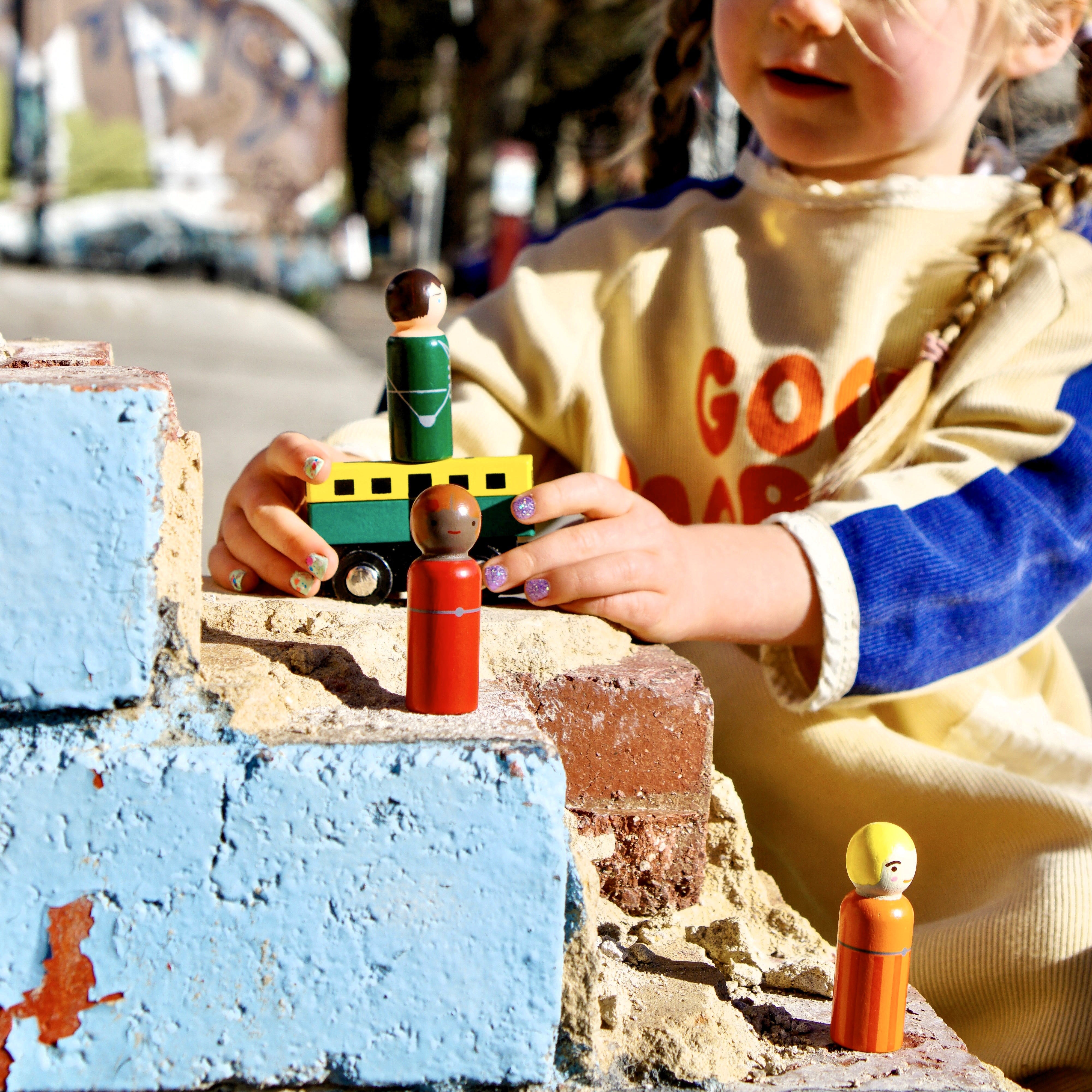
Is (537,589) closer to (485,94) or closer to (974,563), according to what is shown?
(974,563)

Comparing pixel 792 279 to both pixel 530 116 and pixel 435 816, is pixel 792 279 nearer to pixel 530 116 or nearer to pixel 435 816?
pixel 435 816

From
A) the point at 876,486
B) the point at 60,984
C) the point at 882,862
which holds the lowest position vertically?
the point at 60,984

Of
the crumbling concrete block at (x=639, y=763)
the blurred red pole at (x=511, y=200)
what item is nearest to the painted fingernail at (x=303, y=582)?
the crumbling concrete block at (x=639, y=763)

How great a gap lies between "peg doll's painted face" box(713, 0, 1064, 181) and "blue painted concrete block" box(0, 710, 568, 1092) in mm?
1191

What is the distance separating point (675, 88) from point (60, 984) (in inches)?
72.5

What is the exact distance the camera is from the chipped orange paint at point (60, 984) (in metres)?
0.98

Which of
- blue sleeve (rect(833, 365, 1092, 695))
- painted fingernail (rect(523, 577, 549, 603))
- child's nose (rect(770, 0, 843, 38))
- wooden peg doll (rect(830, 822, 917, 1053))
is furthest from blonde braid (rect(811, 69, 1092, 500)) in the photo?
wooden peg doll (rect(830, 822, 917, 1053))

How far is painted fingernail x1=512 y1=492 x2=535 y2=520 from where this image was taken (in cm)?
133

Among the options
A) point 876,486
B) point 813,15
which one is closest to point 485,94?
point 813,15

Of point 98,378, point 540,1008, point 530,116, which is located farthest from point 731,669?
point 530,116

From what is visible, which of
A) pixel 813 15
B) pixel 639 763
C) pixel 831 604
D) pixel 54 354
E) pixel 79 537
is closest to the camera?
pixel 79 537

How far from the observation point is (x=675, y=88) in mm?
2250

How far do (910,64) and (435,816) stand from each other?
131 centimetres

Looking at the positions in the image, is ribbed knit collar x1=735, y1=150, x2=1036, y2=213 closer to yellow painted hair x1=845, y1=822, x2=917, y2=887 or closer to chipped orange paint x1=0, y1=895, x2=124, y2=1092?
yellow painted hair x1=845, y1=822, x2=917, y2=887
